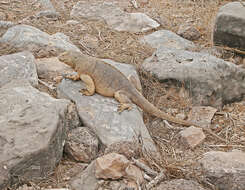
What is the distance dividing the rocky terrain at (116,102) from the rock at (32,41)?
0.06 feet

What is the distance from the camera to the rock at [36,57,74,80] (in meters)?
5.74

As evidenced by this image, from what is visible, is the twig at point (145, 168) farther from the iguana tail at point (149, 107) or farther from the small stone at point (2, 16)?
the small stone at point (2, 16)

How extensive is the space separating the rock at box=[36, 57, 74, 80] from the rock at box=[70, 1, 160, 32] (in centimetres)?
A: 226

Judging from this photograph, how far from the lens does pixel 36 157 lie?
3.69 meters

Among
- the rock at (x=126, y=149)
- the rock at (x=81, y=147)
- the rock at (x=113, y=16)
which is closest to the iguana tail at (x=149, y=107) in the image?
the rock at (x=126, y=149)

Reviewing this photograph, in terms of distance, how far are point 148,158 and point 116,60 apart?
2795mm

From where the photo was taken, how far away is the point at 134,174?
3957 mm

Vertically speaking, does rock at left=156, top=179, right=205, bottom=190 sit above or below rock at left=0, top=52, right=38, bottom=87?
below

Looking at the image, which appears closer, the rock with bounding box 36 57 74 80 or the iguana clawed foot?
the iguana clawed foot

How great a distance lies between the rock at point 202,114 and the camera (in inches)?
213

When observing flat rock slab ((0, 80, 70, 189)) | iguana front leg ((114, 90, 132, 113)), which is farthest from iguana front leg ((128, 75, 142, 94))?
flat rock slab ((0, 80, 70, 189))

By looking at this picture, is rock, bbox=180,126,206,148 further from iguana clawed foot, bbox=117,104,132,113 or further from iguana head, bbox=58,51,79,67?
iguana head, bbox=58,51,79,67

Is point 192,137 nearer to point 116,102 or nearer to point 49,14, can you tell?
point 116,102

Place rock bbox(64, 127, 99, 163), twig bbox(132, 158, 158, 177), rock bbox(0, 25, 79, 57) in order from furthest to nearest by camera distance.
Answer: rock bbox(0, 25, 79, 57) < rock bbox(64, 127, 99, 163) < twig bbox(132, 158, 158, 177)
